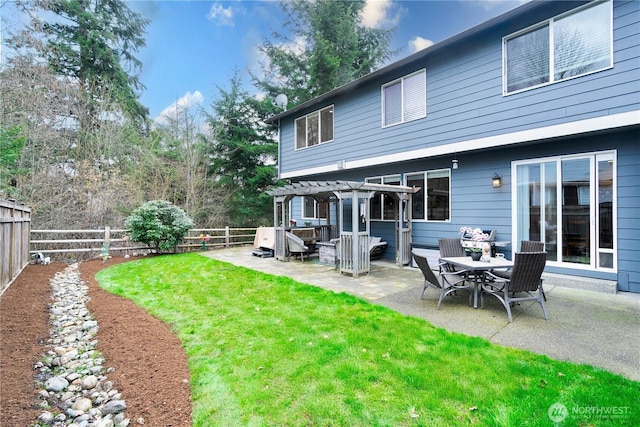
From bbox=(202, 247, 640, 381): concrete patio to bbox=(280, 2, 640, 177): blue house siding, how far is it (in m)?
3.14

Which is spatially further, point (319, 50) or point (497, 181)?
point (319, 50)

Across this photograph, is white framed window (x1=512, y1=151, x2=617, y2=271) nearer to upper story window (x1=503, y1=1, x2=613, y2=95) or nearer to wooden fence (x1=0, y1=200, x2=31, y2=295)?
upper story window (x1=503, y1=1, x2=613, y2=95)

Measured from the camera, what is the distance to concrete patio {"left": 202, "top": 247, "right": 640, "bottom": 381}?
121 inches

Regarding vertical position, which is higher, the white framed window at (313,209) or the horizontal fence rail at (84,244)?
the white framed window at (313,209)

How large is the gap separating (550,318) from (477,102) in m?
4.70

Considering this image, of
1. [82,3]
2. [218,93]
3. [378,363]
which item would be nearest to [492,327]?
[378,363]

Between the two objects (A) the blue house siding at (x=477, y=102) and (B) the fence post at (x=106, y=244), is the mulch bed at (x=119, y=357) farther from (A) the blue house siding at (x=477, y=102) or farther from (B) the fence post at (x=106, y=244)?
(A) the blue house siding at (x=477, y=102)

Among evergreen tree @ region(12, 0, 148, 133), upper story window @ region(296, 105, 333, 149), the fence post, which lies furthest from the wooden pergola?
evergreen tree @ region(12, 0, 148, 133)

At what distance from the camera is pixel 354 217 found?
22.1 feet

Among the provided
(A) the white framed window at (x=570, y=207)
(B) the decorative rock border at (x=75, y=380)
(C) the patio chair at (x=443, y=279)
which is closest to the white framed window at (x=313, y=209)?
(A) the white framed window at (x=570, y=207)

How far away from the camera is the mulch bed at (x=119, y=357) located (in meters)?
2.30

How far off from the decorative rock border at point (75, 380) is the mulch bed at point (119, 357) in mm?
66

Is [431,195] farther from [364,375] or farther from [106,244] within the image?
[106,244]

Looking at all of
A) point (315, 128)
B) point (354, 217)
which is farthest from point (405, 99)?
point (315, 128)
